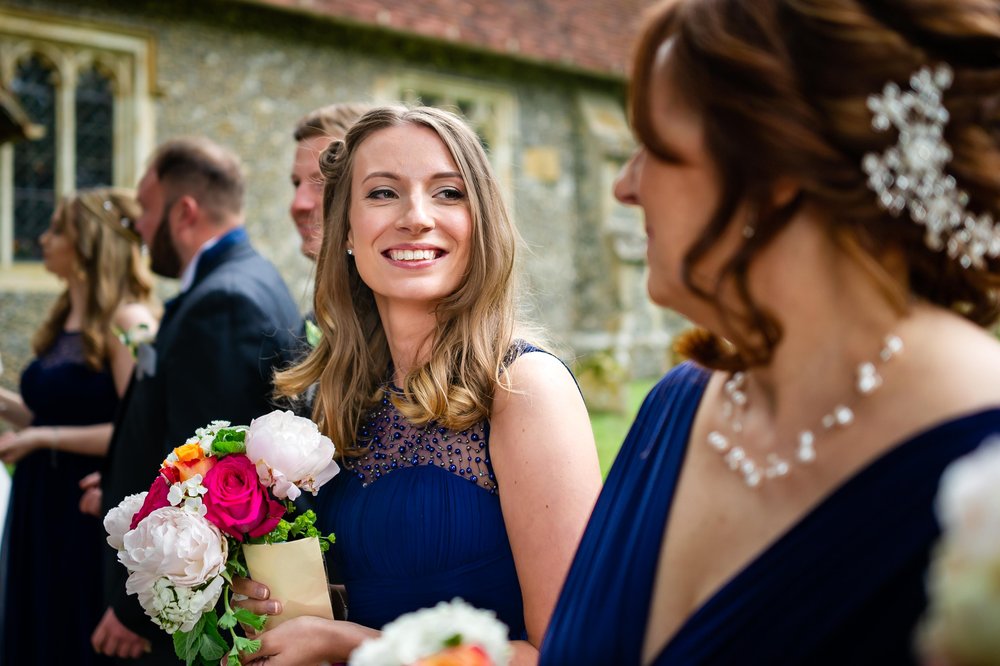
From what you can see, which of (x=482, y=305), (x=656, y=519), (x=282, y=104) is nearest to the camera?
(x=656, y=519)

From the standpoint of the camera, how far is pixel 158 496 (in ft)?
7.24

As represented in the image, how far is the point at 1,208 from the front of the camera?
1084 cm

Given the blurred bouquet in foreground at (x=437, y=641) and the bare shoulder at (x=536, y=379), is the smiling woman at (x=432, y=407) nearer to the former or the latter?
the bare shoulder at (x=536, y=379)

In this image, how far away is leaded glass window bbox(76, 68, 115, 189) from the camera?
1141 centimetres

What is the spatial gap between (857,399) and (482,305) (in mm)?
1423

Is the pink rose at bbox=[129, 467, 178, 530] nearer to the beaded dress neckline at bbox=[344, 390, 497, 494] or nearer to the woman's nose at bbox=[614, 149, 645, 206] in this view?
the beaded dress neckline at bbox=[344, 390, 497, 494]

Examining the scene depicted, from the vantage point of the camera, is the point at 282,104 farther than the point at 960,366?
Yes

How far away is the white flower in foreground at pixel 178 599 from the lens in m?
2.07

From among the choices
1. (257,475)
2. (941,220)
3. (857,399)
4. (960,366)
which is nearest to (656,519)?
(857,399)

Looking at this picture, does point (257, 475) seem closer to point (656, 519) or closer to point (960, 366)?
point (656, 519)

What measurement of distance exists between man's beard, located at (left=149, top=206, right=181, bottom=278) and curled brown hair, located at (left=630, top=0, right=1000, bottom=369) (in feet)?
11.3

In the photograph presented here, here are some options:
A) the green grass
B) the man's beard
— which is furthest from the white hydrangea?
the green grass

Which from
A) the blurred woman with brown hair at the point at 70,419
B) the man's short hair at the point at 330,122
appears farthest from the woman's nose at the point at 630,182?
the blurred woman with brown hair at the point at 70,419

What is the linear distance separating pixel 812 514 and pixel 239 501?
1.37m
